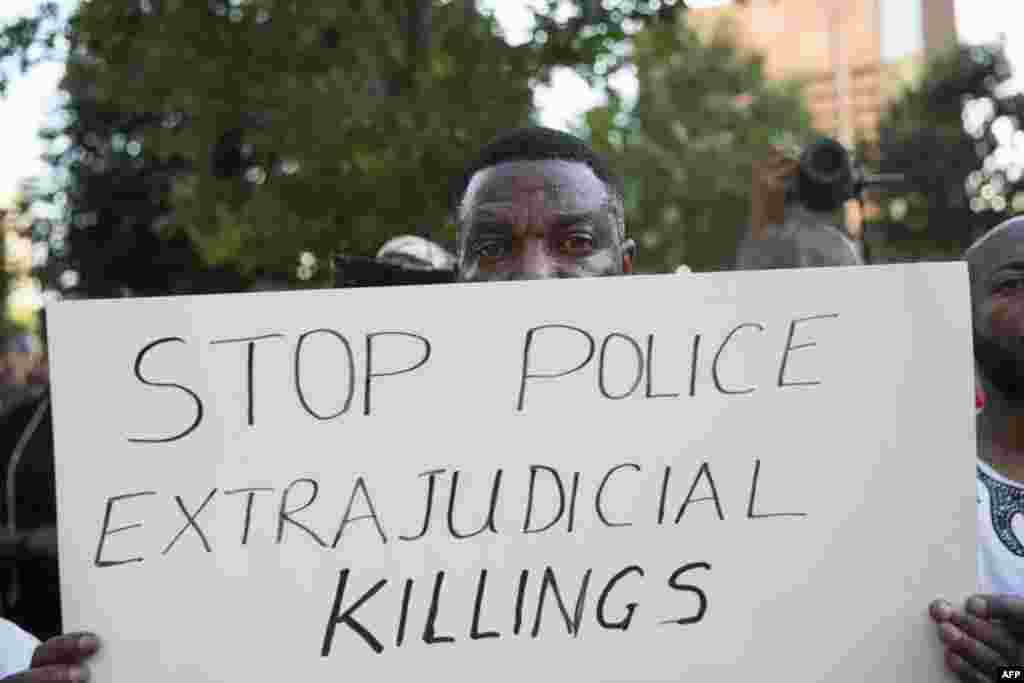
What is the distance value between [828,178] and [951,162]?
14.4 metres

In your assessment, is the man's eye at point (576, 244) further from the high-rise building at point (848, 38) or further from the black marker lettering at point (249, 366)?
the high-rise building at point (848, 38)

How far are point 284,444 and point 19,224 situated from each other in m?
11.1

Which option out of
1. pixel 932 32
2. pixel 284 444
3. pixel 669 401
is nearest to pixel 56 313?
pixel 284 444

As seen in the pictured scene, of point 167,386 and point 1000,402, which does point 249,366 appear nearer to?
point 167,386

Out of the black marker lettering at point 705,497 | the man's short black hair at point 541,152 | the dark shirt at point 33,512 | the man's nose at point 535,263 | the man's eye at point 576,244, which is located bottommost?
the dark shirt at point 33,512

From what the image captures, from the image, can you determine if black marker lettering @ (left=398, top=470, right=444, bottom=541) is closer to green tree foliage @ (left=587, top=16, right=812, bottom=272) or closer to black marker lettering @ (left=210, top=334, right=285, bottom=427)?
black marker lettering @ (left=210, top=334, right=285, bottom=427)

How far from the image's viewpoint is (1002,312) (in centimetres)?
241

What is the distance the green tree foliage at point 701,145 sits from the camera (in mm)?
10531

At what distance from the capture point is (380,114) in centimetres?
466

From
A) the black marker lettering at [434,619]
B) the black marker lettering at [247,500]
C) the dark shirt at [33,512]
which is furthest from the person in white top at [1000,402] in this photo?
the dark shirt at [33,512]

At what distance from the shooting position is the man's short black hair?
251cm

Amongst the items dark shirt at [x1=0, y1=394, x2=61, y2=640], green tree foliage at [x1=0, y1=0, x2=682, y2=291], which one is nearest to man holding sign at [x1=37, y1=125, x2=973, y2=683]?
dark shirt at [x1=0, y1=394, x2=61, y2=640]

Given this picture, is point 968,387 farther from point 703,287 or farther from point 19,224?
point 19,224

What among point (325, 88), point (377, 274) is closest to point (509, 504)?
point (377, 274)
